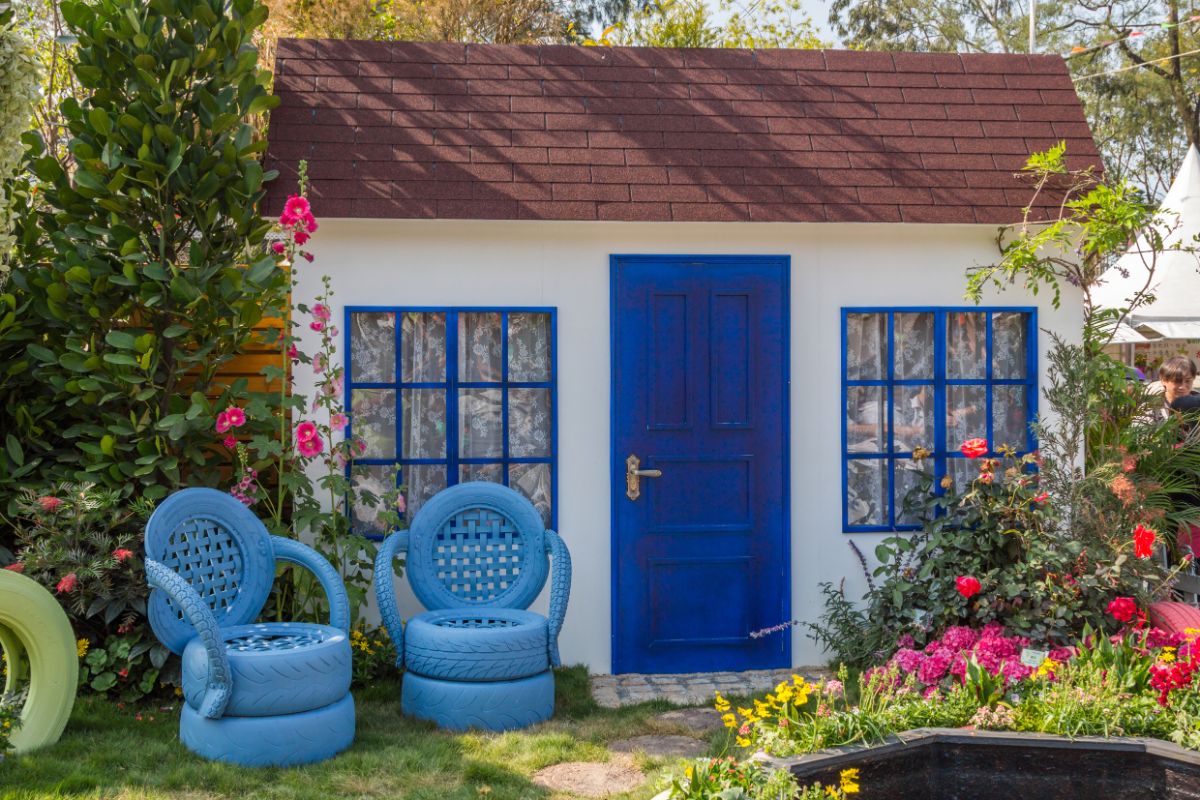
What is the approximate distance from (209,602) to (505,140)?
2.90 metres

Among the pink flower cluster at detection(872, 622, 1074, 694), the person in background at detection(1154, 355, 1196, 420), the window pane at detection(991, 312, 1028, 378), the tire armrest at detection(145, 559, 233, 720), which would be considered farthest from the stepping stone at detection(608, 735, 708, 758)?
the person in background at detection(1154, 355, 1196, 420)

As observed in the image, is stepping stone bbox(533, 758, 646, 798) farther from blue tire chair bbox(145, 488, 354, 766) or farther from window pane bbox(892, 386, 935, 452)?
window pane bbox(892, 386, 935, 452)

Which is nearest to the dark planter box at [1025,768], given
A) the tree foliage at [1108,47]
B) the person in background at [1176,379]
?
the person in background at [1176,379]

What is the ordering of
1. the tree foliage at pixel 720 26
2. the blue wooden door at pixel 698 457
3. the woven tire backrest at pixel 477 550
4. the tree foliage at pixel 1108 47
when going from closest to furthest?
the woven tire backrest at pixel 477 550 < the blue wooden door at pixel 698 457 < the tree foliage at pixel 720 26 < the tree foliage at pixel 1108 47

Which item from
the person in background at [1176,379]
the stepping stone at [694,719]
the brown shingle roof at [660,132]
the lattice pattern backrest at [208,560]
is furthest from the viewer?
the person in background at [1176,379]

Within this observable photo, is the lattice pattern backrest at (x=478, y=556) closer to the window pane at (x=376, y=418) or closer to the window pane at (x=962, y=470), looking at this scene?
the window pane at (x=376, y=418)

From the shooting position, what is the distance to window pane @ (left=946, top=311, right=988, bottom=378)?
664 cm

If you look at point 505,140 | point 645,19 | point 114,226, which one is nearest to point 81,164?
point 114,226

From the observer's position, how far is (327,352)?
6.12 meters

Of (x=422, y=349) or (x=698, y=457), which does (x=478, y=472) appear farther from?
(x=698, y=457)

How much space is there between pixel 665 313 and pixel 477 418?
3.96ft

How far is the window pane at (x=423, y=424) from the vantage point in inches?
250

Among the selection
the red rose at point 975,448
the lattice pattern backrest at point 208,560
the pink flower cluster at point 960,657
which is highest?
the red rose at point 975,448

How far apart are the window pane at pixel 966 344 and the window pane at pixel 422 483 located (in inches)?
118
